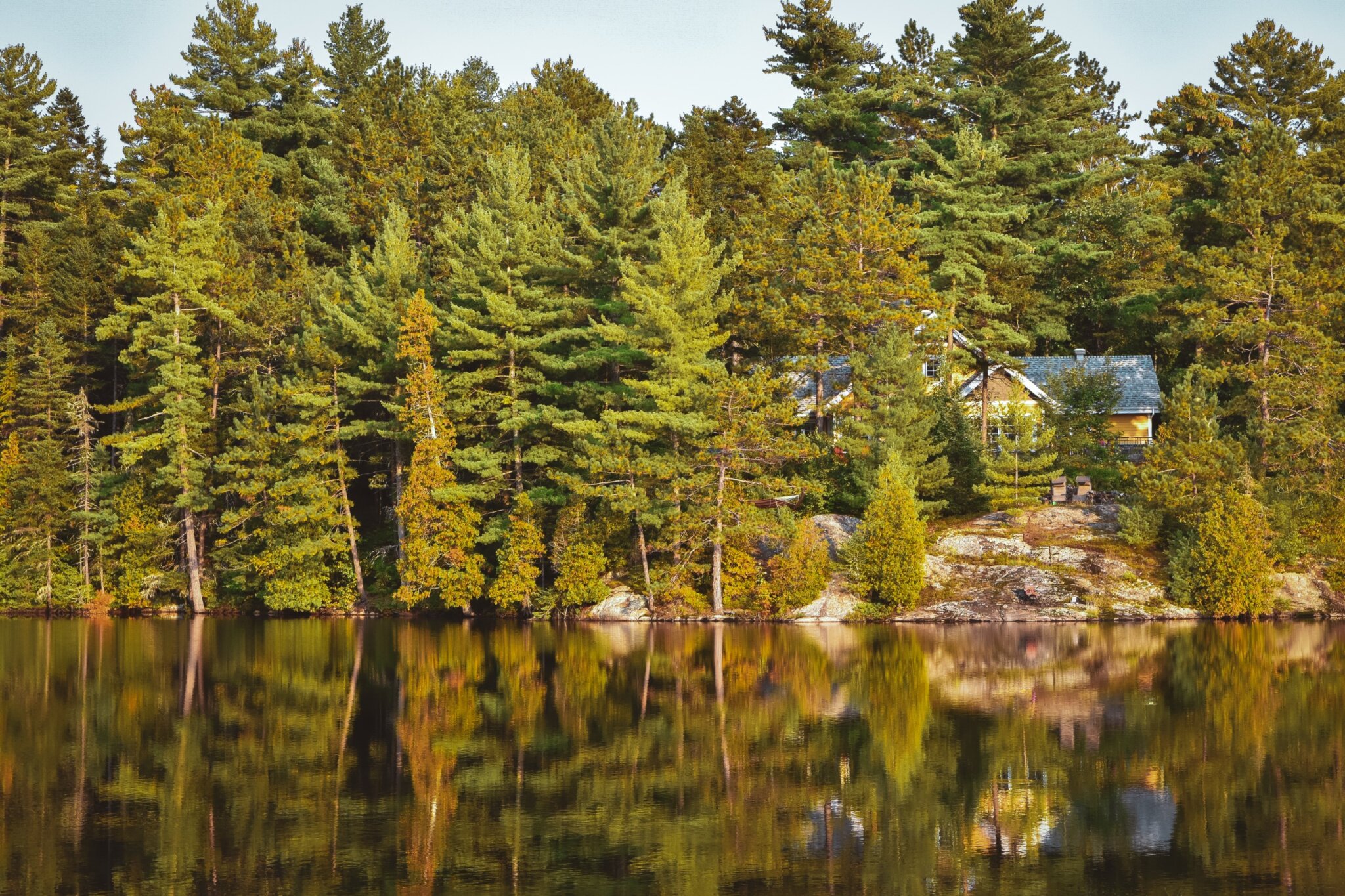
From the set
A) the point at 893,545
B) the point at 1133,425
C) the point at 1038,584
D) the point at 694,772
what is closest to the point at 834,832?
the point at 694,772

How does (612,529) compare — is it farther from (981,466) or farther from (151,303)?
(151,303)

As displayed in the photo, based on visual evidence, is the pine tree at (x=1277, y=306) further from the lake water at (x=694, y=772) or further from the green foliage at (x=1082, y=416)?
the lake water at (x=694, y=772)

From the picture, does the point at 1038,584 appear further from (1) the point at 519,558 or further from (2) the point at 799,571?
(1) the point at 519,558

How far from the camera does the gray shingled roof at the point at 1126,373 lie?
61.5m

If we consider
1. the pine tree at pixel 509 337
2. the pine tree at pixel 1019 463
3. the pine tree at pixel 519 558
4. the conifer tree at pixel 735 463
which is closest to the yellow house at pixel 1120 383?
the pine tree at pixel 1019 463

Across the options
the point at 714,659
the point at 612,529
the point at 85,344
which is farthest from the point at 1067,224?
the point at 85,344

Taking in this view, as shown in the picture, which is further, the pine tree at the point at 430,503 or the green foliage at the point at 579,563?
the pine tree at the point at 430,503

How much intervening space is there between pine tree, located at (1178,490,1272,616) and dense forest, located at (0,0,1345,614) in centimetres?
14

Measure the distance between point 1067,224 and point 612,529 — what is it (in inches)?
1335

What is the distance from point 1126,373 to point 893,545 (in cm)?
2545

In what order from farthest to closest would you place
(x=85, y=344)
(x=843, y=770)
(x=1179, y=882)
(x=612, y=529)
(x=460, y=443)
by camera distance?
(x=85, y=344), (x=460, y=443), (x=612, y=529), (x=843, y=770), (x=1179, y=882)

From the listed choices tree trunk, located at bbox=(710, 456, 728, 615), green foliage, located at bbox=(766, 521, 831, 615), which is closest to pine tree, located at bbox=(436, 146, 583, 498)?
tree trunk, located at bbox=(710, 456, 728, 615)

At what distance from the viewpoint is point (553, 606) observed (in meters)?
51.8

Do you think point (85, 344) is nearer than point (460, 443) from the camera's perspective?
No
